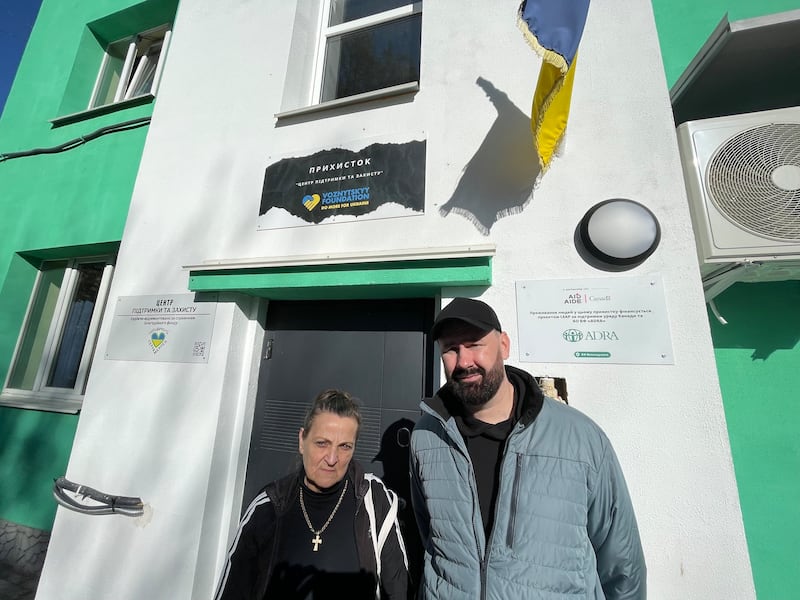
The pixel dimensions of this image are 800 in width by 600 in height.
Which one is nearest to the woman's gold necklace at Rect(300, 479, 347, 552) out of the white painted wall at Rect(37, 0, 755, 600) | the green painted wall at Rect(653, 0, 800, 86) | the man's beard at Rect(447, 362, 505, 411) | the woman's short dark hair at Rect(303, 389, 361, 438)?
the woman's short dark hair at Rect(303, 389, 361, 438)

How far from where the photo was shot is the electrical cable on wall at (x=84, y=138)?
3605 millimetres

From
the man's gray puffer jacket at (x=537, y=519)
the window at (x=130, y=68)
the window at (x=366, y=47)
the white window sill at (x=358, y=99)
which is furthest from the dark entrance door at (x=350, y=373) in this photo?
the window at (x=130, y=68)

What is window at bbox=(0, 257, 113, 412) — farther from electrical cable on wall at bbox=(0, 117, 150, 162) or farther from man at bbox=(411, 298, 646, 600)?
man at bbox=(411, 298, 646, 600)

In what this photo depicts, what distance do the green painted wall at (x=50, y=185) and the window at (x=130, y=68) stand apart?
0.42 ft

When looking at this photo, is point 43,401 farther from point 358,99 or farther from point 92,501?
point 358,99

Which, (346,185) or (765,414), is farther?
(346,185)

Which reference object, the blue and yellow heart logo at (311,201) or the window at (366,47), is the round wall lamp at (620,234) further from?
the window at (366,47)

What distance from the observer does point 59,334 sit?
3.66m

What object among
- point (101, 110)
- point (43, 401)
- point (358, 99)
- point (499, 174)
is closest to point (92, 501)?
point (43, 401)

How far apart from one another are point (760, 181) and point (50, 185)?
626 centimetres

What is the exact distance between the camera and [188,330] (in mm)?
2574

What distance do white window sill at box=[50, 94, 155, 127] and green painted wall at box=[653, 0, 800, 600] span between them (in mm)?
5534

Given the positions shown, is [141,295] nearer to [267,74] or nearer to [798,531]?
[267,74]

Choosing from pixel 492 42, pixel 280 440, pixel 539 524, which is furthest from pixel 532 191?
pixel 280 440
